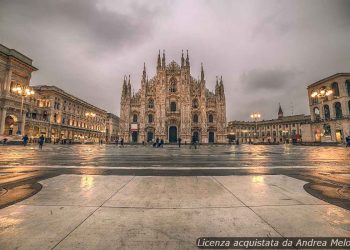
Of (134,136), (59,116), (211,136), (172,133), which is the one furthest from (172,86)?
(59,116)

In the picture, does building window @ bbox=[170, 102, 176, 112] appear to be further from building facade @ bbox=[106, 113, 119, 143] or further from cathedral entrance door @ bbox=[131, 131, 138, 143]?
building facade @ bbox=[106, 113, 119, 143]

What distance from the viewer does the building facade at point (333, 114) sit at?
125 feet

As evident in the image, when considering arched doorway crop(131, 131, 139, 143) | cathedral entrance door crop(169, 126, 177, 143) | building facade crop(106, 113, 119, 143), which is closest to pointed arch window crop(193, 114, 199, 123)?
cathedral entrance door crop(169, 126, 177, 143)

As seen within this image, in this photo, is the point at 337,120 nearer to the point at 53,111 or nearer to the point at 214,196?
the point at 214,196

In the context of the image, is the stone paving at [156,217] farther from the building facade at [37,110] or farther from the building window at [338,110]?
the building window at [338,110]

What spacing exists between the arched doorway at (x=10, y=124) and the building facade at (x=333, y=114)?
183ft

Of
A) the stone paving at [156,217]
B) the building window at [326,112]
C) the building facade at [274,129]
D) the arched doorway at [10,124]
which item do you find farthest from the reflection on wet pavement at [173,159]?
the building facade at [274,129]

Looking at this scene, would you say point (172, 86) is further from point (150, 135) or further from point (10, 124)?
point (10, 124)

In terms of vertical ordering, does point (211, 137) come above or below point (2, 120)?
below

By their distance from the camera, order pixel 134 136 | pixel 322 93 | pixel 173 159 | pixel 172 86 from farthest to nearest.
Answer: pixel 172 86 → pixel 134 136 → pixel 322 93 → pixel 173 159

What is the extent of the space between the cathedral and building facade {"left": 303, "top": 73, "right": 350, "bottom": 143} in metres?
21.3

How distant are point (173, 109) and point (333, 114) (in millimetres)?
36500

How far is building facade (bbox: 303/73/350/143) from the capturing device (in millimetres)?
38188

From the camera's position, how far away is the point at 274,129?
3477 inches
